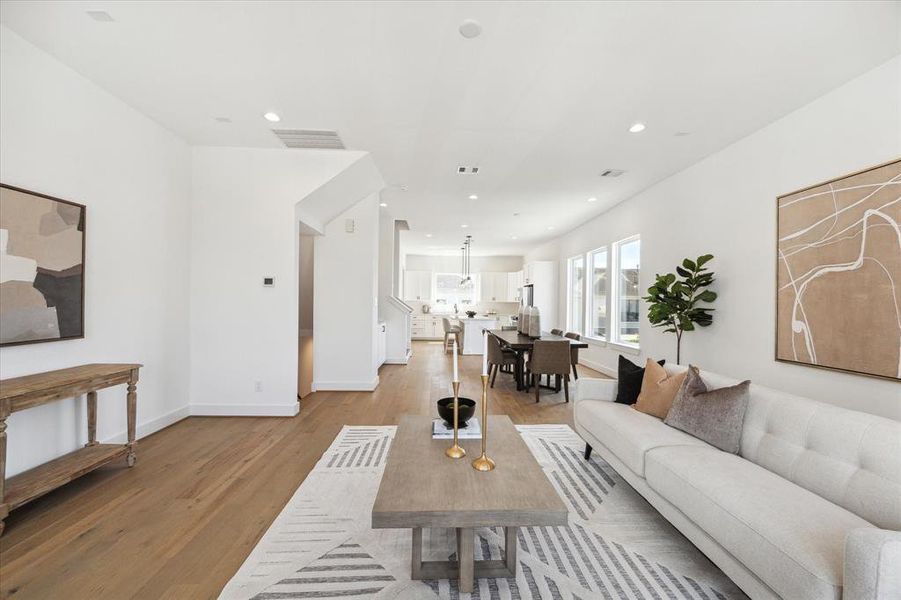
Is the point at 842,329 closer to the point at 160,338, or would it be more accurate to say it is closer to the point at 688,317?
the point at 688,317

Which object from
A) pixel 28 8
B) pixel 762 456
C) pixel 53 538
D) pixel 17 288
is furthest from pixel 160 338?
pixel 762 456

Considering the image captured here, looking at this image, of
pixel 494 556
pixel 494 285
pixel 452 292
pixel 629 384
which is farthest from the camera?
pixel 452 292

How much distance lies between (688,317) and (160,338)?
5.32 m

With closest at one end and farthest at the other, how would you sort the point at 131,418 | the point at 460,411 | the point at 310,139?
1. the point at 460,411
2. the point at 131,418
3. the point at 310,139

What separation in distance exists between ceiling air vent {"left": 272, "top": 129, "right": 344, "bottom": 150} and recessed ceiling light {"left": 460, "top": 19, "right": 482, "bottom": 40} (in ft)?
5.99

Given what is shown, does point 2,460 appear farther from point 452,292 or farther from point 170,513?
point 452,292

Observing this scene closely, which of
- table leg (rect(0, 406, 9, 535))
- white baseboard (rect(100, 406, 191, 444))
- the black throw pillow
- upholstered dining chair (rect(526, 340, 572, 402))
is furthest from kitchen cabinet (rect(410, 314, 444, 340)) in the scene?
table leg (rect(0, 406, 9, 535))

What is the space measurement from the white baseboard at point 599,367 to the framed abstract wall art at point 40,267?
6.60m

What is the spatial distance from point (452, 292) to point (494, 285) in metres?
1.48

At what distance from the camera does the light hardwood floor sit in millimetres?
1741

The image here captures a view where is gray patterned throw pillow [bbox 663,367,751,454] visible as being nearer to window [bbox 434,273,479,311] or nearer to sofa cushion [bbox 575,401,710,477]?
sofa cushion [bbox 575,401,710,477]

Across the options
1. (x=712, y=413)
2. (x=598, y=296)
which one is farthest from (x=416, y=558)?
(x=598, y=296)

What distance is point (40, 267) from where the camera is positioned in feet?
8.29

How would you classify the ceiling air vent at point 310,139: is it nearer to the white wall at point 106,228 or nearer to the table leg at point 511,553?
the white wall at point 106,228
